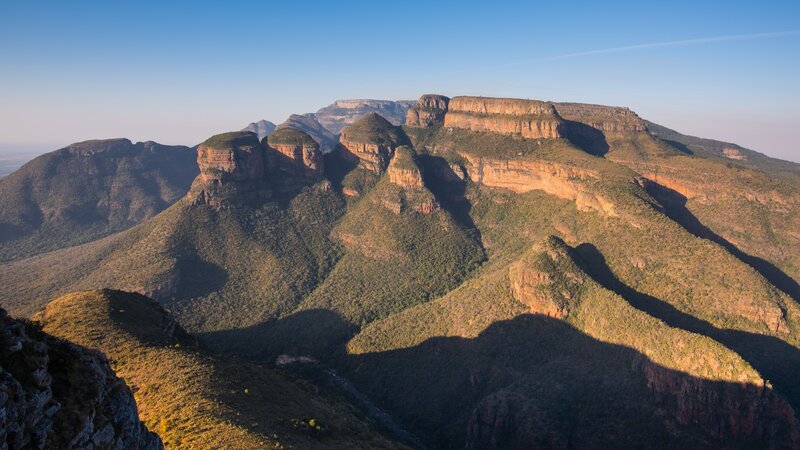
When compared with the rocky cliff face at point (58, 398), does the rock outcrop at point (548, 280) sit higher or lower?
lower

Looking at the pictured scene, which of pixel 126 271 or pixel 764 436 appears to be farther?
pixel 126 271

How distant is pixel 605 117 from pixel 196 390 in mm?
161278

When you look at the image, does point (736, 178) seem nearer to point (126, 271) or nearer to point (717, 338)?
point (717, 338)

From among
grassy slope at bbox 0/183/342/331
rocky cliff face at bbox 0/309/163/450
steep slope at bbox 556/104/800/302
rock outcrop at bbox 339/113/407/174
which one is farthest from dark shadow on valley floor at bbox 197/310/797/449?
rock outcrop at bbox 339/113/407/174

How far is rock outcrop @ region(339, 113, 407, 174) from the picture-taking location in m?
170

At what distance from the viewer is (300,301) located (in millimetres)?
119875

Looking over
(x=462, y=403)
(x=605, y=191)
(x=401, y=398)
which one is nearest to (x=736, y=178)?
(x=605, y=191)

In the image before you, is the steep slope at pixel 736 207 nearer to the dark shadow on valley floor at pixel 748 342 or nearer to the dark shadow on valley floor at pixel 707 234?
the dark shadow on valley floor at pixel 707 234

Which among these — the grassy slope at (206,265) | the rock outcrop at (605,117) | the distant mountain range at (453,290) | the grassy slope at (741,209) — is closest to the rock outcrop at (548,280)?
the distant mountain range at (453,290)

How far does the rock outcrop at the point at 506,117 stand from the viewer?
151375 millimetres

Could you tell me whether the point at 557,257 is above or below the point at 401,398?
above

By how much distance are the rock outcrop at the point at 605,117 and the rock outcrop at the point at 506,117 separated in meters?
17.8

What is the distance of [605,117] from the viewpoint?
16488 cm

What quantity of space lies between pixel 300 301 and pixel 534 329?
6294 centimetres
